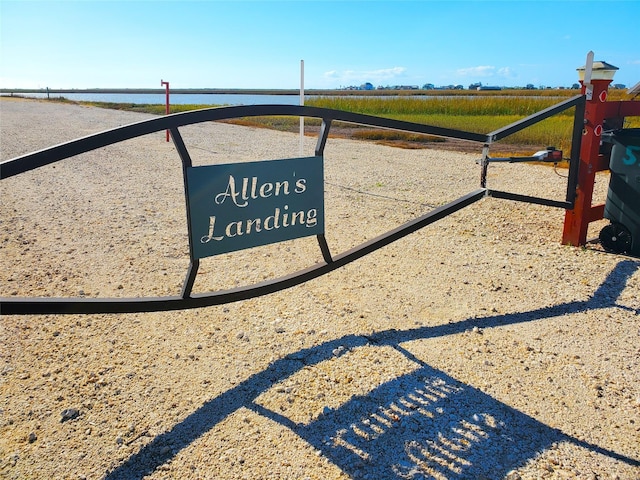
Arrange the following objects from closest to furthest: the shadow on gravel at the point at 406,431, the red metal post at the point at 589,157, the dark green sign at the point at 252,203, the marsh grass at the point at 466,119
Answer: the shadow on gravel at the point at 406,431 < the dark green sign at the point at 252,203 < the red metal post at the point at 589,157 < the marsh grass at the point at 466,119

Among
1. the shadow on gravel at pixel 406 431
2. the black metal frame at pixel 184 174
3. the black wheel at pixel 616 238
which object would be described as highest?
the black metal frame at pixel 184 174

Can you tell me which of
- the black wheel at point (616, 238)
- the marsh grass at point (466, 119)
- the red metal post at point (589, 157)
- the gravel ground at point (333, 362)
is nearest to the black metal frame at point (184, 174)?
the gravel ground at point (333, 362)

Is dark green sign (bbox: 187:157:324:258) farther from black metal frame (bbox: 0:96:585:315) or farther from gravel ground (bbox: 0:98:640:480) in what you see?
gravel ground (bbox: 0:98:640:480)

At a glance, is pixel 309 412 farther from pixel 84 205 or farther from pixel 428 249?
pixel 84 205

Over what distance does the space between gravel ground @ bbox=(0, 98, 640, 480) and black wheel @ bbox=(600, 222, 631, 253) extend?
0.14 m

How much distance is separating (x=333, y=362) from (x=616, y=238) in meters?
3.43

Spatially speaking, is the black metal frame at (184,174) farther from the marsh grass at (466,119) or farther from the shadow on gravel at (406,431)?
the marsh grass at (466,119)

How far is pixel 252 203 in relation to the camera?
3.00m

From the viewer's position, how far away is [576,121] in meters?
4.93

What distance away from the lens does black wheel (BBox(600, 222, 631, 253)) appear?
502 centimetres

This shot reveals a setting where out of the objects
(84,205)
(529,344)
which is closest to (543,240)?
(529,344)

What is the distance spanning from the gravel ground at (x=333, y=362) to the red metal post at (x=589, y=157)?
34cm

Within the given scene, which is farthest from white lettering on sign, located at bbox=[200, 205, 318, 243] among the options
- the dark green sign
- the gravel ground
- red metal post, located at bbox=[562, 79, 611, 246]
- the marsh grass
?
the marsh grass

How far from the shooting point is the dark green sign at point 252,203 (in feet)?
9.22
